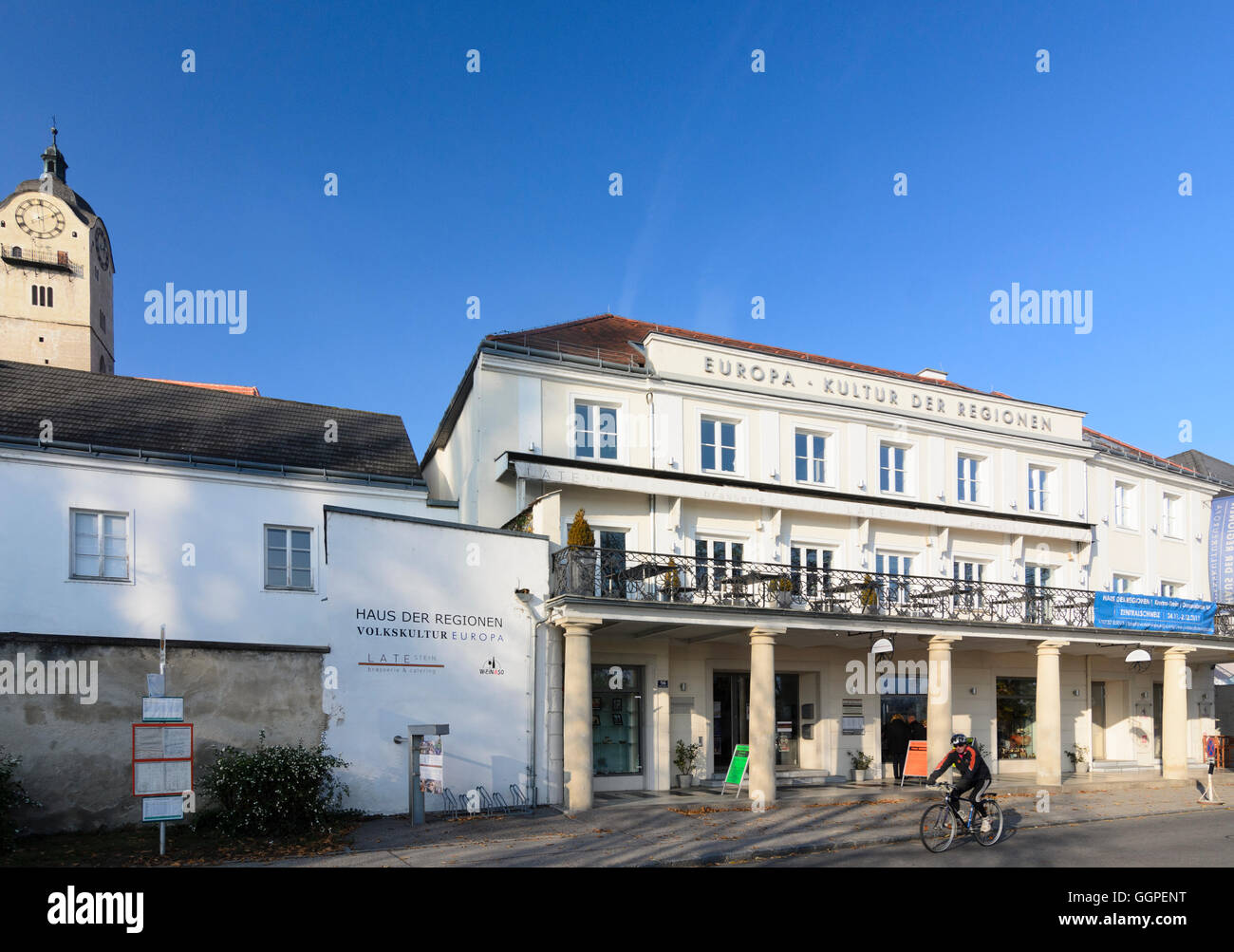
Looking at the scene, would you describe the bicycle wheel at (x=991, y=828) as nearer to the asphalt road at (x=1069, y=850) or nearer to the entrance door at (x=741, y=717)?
the asphalt road at (x=1069, y=850)

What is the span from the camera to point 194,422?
21531 millimetres

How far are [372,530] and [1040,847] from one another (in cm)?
1141

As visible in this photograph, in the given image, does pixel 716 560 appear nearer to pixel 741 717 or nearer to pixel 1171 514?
pixel 741 717

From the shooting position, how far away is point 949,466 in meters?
25.1

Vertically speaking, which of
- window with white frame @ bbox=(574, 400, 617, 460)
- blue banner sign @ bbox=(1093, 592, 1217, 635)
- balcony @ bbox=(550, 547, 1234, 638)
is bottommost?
blue banner sign @ bbox=(1093, 592, 1217, 635)

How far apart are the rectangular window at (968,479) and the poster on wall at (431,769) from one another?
52.8 feet

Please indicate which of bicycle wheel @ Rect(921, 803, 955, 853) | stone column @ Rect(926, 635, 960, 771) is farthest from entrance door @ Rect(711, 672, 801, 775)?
bicycle wheel @ Rect(921, 803, 955, 853)

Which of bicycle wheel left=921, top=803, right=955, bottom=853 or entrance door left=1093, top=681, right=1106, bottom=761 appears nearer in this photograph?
bicycle wheel left=921, top=803, right=955, bottom=853

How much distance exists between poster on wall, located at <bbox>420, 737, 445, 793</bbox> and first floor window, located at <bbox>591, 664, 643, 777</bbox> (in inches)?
233

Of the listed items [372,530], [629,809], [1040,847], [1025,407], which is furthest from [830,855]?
[1025,407]

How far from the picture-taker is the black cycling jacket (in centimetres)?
1348

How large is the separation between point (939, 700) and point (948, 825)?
7.91m

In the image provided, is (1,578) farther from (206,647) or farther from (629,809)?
(629,809)

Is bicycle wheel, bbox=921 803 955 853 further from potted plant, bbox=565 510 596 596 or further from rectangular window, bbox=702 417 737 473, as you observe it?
rectangular window, bbox=702 417 737 473
